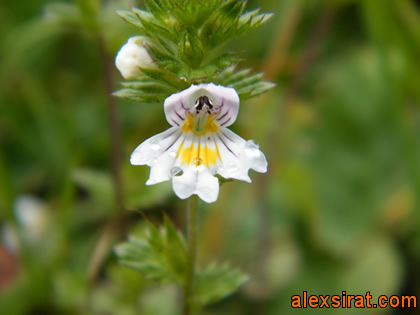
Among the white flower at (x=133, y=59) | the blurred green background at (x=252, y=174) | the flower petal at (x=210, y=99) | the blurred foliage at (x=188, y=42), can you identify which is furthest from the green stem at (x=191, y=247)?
the blurred green background at (x=252, y=174)

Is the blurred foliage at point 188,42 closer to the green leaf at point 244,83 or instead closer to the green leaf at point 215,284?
the green leaf at point 244,83

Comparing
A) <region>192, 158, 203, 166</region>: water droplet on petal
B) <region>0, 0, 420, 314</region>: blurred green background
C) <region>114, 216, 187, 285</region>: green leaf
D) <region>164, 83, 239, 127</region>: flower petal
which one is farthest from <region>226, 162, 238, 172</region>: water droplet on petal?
<region>0, 0, 420, 314</region>: blurred green background

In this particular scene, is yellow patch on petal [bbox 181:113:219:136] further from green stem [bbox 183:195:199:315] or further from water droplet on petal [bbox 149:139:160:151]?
green stem [bbox 183:195:199:315]

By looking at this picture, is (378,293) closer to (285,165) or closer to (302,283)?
(302,283)

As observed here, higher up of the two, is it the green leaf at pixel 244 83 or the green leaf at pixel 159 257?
the green leaf at pixel 244 83

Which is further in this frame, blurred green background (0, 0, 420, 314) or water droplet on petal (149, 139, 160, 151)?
blurred green background (0, 0, 420, 314)

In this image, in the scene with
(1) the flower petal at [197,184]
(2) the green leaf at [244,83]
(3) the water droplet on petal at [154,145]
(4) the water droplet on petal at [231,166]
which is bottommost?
(1) the flower petal at [197,184]
